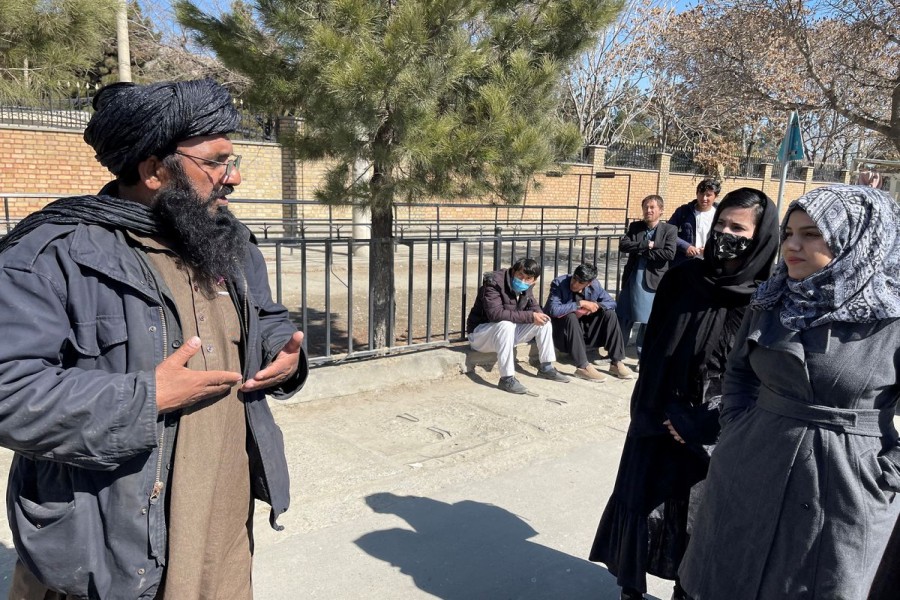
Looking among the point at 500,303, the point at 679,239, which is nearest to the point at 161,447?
the point at 500,303

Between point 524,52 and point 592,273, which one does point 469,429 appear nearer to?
point 592,273

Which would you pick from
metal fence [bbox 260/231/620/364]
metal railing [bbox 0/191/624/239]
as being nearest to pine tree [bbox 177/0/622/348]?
metal fence [bbox 260/231/620/364]

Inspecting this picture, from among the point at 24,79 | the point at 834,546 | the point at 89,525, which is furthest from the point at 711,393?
the point at 24,79

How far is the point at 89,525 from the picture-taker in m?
1.54

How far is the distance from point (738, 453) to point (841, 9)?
10982 mm

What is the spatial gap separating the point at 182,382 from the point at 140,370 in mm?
116

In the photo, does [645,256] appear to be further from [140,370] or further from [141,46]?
[141,46]

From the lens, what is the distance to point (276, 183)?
18.2m

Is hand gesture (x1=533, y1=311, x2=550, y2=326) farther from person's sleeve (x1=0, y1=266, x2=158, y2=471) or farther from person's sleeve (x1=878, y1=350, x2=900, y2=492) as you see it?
person's sleeve (x1=0, y1=266, x2=158, y2=471)

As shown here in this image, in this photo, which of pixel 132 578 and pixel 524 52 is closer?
pixel 132 578

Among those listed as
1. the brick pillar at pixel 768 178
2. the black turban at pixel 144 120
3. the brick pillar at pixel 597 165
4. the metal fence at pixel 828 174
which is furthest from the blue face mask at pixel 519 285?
the metal fence at pixel 828 174

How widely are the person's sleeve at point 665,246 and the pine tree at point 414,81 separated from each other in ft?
4.32

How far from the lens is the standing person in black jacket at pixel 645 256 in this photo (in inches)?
255

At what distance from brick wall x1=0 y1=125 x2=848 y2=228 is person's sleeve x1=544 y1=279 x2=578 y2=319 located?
128 inches
